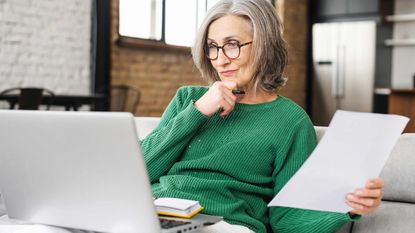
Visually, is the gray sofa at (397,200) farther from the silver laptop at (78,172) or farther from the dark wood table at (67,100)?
the dark wood table at (67,100)

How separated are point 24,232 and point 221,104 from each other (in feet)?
1.84

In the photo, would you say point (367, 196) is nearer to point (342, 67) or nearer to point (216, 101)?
point (216, 101)

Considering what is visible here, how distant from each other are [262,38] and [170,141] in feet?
1.22

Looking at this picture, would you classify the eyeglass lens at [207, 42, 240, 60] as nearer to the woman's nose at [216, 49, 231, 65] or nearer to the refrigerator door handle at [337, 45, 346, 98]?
the woman's nose at [216, 49, 231, 65]

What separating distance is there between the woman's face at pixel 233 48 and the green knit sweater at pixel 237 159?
0.10 meters

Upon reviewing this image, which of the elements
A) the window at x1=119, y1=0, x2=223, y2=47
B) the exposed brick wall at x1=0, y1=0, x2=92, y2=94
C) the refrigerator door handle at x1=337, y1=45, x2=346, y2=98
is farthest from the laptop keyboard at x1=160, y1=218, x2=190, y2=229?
the refrigerator door handle at x1=337, y1=45, x2=346, y2=98

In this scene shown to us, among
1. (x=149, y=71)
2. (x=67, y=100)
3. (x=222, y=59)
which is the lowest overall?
(x=67, y=100)

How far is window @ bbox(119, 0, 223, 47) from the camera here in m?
5.68

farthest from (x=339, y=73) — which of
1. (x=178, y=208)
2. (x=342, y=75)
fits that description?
(x=178, y=208)

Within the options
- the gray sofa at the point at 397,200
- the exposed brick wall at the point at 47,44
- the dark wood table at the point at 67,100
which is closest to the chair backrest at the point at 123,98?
the exposed brick wall at the point at 47,44

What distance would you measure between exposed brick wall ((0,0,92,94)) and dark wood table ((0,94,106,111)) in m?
0.36

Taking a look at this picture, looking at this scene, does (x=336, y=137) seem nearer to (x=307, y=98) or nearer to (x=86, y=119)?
(x=86, y=119)

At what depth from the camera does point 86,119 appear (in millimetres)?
992

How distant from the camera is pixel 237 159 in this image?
4.90 ft
